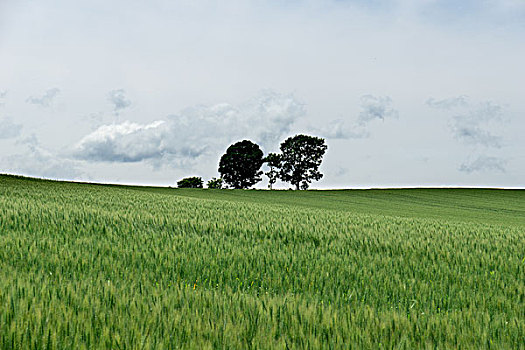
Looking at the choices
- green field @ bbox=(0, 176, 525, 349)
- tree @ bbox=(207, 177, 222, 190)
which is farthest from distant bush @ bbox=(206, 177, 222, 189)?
green field @ bbox=(0, 176, 525, 349)

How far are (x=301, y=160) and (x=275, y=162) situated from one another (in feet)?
14.6

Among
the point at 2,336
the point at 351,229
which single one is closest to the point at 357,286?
the point at 2,336

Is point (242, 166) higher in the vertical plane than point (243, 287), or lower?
higher

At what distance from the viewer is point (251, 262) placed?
6.13m

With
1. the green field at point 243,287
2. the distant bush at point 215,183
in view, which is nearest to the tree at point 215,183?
the distant bush at point 215,183

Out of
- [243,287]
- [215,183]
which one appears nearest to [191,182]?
[215,183]

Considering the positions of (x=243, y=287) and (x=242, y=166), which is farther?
(x=242, y=166)

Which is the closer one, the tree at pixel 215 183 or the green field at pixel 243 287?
the green field at pixel 243 287

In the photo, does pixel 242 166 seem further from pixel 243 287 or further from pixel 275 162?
pixel 243 287

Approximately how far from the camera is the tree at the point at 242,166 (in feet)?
234

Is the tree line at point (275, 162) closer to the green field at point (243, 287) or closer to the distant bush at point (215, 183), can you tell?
the distant bush at point (215, 183)

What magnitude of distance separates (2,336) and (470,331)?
3.64 m

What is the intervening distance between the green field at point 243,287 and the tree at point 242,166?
61.4m

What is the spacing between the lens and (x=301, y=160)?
70.1 m
